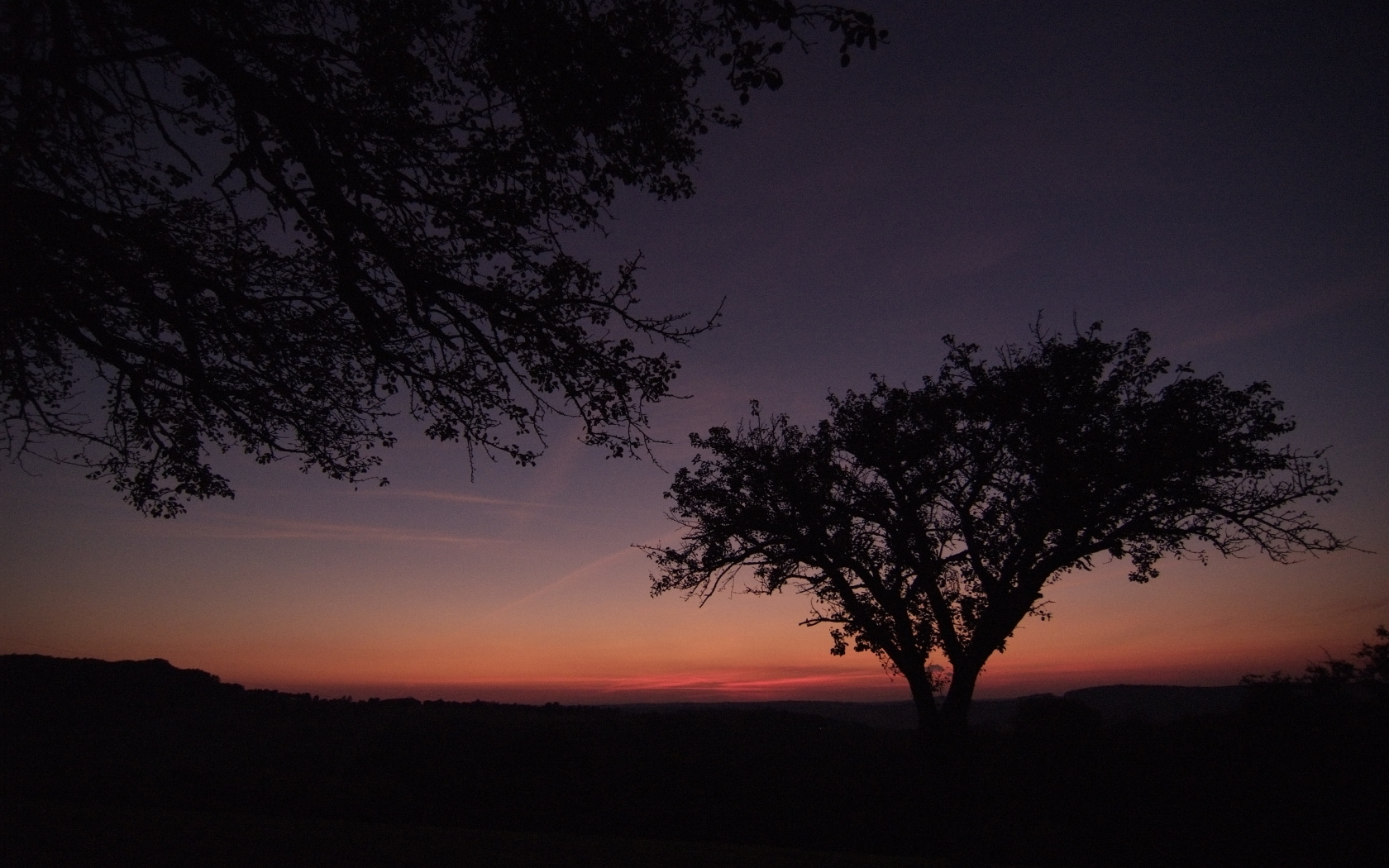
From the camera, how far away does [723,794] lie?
45.0 feet

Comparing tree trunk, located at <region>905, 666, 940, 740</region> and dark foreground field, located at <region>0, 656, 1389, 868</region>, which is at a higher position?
tree trunk, located at <region>905, 666, 940, 740</region>

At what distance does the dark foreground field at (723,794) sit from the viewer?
6.16 meters

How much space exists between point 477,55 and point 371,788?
1285 centimetres

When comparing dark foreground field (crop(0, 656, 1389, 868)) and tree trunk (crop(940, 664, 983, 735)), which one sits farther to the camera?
tree trunk (crop(940, 664, 983, 735))

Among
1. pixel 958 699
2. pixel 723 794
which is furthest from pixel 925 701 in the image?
pixel 723 794

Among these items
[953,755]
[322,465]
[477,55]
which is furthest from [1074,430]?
[322,465]

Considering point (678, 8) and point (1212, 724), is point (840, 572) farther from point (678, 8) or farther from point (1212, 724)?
point (678, 8)

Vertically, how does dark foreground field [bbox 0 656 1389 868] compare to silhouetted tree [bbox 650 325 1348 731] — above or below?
below

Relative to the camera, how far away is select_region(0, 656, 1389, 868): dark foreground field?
616 centimetres

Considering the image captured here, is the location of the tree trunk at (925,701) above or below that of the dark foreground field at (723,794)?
above

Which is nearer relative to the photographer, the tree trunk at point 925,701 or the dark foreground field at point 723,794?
the dark foreground field at point 723,794

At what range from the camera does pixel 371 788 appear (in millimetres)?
13109

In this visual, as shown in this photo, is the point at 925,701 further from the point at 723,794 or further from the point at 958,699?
the point at 723,794

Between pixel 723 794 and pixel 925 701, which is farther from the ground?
pixel 925 701
